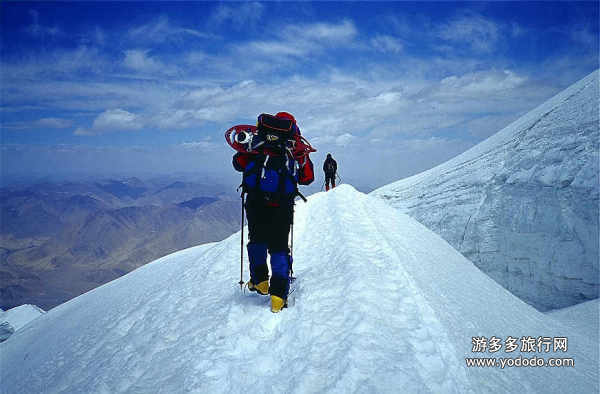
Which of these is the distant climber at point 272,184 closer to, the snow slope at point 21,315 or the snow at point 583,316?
the snow at point 583,316

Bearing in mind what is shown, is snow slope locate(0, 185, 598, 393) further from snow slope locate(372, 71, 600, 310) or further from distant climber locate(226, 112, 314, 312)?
snow slope locate(372, 71, 600, 310)

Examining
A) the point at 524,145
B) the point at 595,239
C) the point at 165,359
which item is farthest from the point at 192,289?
the point at 524,145

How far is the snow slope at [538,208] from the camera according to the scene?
43.7 ft

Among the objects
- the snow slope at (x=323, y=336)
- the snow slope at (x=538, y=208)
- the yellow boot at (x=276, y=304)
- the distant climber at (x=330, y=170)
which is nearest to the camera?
the snow slope at (x=323, y=336)

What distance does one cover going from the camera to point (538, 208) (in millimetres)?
14852

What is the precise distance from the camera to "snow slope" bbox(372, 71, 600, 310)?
13320mm

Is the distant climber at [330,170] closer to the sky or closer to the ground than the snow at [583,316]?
closer to the sky

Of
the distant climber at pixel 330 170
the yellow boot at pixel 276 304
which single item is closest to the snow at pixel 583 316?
the yellow boot at pixel 276 304

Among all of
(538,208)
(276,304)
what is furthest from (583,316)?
(276,304)

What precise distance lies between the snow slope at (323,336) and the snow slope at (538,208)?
23.8ft

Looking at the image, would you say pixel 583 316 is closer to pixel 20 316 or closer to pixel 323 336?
pixel 323 336

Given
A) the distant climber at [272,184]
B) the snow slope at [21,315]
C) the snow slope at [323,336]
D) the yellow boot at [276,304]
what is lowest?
the snow slope at [21,315]

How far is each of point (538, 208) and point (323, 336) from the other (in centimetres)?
1577

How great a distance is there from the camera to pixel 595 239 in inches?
508
